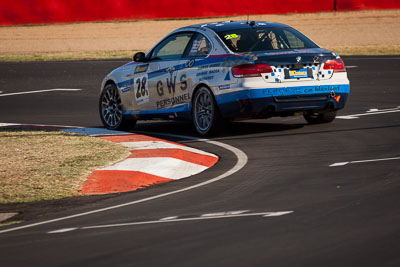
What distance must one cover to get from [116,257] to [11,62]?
27.9 metres

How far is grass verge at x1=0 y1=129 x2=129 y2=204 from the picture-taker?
9109 mm

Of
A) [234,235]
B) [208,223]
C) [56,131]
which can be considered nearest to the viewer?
[234,235]

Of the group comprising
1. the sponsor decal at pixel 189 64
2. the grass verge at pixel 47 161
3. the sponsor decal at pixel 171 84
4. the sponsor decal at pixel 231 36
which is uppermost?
the sponsor decal at pixel 231 36

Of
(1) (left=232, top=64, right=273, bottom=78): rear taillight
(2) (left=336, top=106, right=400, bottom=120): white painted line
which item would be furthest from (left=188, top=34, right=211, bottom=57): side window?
(2) (left=336, top=106, right=400, bottom=120): white painted line

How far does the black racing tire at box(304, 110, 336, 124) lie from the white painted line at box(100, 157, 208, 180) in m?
3.76

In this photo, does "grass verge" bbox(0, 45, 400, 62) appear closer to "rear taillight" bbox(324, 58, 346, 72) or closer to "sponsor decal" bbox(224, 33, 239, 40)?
"rear taillight" bbox(324, 58, 346, 72)

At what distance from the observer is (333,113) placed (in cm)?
1370

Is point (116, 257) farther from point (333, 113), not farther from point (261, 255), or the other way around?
point (333, 113)

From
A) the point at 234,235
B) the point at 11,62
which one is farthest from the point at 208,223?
the point at 11,62

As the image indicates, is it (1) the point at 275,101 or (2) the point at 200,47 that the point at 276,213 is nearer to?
(1) the point at 275,101

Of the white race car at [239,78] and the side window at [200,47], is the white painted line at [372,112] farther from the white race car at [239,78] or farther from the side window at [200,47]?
the side window at [200,47]

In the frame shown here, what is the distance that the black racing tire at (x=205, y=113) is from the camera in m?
12.7

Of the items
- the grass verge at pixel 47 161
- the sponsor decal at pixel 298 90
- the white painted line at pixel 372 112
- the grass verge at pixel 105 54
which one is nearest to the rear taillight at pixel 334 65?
the sponsor decal at pixel 298 90

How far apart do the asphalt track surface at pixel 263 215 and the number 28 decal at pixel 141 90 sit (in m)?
1.02
